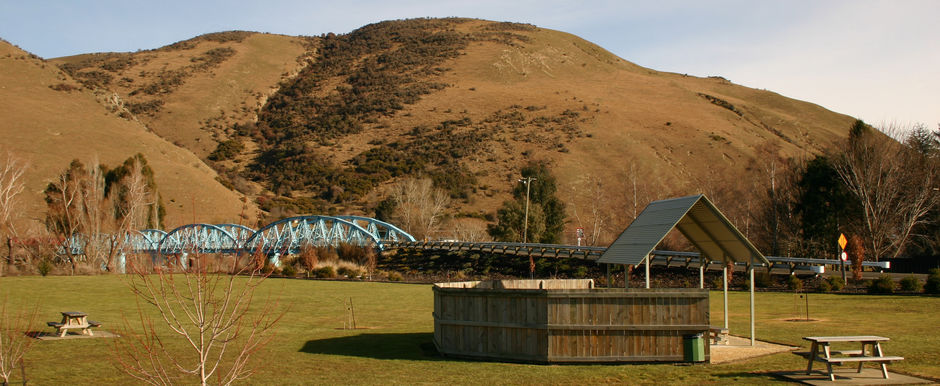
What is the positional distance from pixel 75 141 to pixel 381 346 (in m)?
77.2

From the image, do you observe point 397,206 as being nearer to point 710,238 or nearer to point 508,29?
point 710,238

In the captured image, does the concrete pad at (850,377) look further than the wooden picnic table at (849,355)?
No

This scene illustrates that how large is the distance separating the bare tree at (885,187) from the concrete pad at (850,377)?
125ft

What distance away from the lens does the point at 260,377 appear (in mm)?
13766

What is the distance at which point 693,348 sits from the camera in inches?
567

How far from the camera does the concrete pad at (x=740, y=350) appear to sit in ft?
49.2

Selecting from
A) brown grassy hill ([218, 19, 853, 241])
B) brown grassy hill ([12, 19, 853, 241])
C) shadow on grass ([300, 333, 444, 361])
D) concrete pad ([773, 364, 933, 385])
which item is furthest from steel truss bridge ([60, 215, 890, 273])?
concrete pad ([773, 364, 933, 385])

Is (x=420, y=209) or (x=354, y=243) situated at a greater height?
(x=420, y=209)

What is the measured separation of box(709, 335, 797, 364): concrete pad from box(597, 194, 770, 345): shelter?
38 cm

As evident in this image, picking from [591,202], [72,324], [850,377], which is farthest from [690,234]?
[591,202]

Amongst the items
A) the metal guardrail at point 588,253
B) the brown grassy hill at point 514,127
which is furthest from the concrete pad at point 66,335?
the brown grassy hill at point 514,127

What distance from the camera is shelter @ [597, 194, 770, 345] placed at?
15898 millimetres

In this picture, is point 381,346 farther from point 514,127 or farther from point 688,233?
point 514,127

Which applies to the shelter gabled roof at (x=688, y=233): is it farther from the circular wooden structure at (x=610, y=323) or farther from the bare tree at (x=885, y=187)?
the bare tree at (x=885, y=187)
